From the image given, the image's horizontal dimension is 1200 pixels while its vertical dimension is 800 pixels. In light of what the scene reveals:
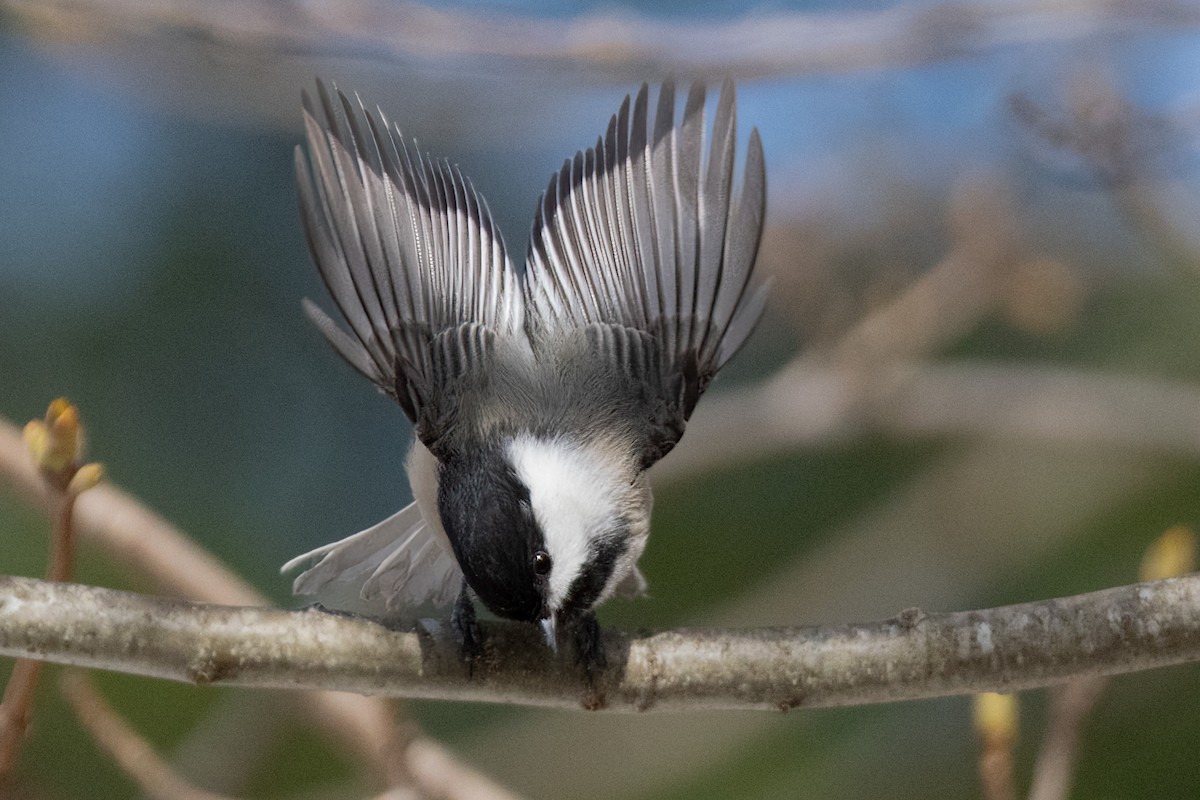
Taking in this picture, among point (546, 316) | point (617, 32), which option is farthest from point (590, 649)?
point (617, 32)

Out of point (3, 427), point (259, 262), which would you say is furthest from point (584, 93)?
point (259, 262)

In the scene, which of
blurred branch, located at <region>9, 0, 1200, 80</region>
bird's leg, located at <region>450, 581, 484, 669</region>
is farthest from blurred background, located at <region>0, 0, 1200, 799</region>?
bird's leg, located at <region>450, 581, 484, 669</region>

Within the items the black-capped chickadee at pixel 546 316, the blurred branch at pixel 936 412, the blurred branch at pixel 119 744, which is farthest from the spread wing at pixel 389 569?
the blurred branch at pixel 936 412

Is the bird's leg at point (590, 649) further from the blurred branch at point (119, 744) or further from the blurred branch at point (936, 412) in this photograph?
the blurred branch at point (936, 412)

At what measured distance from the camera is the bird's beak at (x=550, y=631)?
61.8 inches

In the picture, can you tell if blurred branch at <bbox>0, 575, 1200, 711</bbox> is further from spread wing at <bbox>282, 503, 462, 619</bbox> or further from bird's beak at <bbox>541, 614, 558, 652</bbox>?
spread wing at <bbox>282, 503, 462, 619</bbox>

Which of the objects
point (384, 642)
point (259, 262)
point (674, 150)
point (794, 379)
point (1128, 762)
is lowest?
point (259, 262)

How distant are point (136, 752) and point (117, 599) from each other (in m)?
0.24

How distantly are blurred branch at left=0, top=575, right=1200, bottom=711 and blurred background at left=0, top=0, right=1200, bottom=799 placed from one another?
2.61 ft

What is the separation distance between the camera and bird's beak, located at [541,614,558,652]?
5.15 ft

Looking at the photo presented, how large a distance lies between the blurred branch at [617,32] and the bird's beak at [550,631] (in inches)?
51.4

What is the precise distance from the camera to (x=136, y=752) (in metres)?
1.48

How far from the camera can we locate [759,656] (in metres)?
1.50

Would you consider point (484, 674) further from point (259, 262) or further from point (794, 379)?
point (259, 262)
